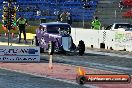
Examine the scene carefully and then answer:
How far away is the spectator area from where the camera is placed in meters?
53.5

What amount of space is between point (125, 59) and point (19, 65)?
6201mm

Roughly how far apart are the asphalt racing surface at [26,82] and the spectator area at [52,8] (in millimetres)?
34239

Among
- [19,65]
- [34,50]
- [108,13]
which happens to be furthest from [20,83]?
[108,13]

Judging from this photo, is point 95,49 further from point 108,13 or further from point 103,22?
point 108,13

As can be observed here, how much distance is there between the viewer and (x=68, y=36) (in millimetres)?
27312

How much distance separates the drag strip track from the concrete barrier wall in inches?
137

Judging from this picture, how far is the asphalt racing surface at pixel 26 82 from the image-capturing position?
1547 centimetres

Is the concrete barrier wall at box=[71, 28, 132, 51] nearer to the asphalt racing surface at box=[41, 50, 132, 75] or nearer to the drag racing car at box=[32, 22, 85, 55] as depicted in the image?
the asphalt racing surface at box=[41, 50, 132, 75]

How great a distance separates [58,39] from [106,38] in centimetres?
581

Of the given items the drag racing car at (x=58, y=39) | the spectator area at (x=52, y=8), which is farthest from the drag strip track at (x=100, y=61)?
the spectator area at (x=52, y=8)

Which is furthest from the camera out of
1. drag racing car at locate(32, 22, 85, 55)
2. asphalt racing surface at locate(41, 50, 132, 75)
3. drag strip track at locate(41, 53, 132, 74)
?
drag racing car at locate(32, 22, 85, 55)

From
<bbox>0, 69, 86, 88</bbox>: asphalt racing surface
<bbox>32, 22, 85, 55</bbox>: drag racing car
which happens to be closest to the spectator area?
<bbox>32, 22, 85, 55</bbox>: drag racing car

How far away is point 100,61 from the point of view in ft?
80.2

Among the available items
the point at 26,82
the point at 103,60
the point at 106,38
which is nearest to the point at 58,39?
the point at 103,60
